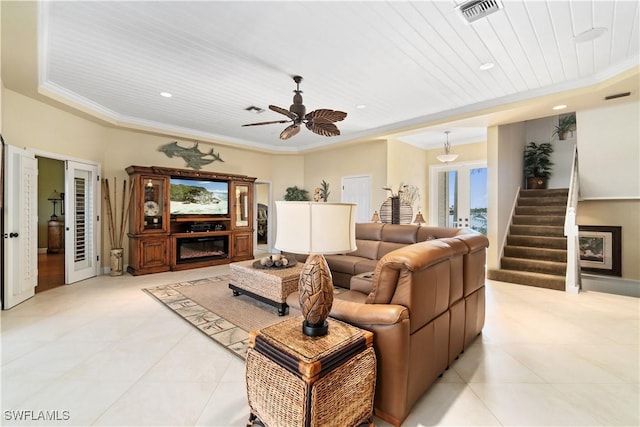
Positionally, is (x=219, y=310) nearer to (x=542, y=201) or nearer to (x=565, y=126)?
(x=542, y=201)

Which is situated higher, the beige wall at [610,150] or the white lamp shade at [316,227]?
the beige wall at [610,150]

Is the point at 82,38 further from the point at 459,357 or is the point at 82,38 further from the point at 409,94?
the point at 459,357

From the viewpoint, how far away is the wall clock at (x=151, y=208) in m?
5.53

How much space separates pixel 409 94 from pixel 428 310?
11.4 feet

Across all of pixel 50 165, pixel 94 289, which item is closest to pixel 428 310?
pixel 94 289

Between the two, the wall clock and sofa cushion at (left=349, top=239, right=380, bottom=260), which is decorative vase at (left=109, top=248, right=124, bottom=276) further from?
sofa cushion at (left=349, top=239, right=380, bottom=260)

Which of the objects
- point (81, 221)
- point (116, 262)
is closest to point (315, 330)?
point (116, 262)

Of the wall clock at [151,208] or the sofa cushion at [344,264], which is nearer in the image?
the sofa cushion at [344,264]

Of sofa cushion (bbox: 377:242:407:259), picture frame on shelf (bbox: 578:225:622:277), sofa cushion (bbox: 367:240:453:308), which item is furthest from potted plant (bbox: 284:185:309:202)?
sofa cushion (bbox: 367:240:453:308)

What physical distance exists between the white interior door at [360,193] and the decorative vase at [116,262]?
485cm

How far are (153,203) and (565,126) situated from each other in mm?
9026

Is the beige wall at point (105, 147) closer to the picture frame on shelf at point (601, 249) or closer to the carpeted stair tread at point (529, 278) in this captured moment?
the carpeted stair tread at point (529, 278)

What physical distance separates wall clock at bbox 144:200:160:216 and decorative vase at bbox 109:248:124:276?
86 cm

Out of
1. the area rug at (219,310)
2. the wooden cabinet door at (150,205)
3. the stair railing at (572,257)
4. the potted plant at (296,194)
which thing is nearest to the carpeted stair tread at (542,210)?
the stair railing at (572,257)
